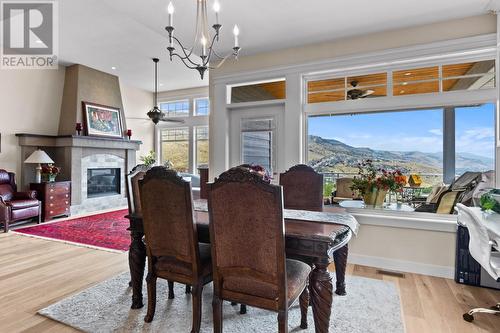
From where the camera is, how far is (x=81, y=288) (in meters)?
2.74

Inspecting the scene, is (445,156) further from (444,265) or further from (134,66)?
(134,66)

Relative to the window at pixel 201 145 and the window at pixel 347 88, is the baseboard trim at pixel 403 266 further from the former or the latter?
the window at pixel 201 145

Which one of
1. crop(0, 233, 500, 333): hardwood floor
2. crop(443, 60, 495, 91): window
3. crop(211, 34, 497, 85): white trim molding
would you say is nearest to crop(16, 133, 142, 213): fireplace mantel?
crop(0, 233, 500, 333): hardwood floor

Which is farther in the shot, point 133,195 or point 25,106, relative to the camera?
point 25,106

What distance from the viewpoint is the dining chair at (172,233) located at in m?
1.88

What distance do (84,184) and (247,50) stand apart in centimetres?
506

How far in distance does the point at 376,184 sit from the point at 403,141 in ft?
2.21

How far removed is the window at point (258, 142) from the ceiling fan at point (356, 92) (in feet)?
3.73

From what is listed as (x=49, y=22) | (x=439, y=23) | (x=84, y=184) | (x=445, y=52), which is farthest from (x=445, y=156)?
(x=84, y=184)

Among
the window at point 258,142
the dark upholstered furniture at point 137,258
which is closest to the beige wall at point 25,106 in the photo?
the window at point 258,142

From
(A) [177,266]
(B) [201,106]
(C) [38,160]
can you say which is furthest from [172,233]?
(B) [201,106]

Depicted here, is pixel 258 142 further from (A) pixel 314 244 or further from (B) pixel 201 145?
(B) pixel 201 145

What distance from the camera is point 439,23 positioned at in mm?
3158

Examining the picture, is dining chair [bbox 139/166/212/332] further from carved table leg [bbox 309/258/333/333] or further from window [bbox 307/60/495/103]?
window [bbox 307/60/495/103]
